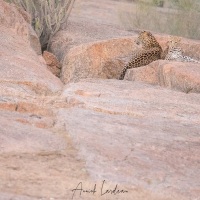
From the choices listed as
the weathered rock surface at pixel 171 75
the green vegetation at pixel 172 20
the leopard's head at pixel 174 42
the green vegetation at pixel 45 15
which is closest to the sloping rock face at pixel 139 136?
the weathered rock surface at pixel 171 75

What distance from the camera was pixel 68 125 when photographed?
15.0 ft

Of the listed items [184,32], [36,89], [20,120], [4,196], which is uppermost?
[4,196]

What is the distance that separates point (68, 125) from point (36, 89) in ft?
4.96

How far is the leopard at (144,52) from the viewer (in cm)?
884

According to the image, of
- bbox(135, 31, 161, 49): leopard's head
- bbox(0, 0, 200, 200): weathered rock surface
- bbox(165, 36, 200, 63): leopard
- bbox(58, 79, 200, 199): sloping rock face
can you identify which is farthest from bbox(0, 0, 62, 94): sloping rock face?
bbox(165, 36, 200, 63): leopard

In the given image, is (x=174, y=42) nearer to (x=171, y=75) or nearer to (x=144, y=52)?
(x=144, y=52)

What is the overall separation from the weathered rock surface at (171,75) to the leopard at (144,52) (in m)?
0.59

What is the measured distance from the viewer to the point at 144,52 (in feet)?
29.7

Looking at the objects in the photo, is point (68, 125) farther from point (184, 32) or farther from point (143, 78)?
point (184, 32)

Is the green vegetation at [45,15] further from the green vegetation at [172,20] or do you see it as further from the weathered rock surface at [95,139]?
the weathered rock surface at [95,139]

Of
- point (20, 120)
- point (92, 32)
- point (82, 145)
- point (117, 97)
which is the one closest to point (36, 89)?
point (117, 97)

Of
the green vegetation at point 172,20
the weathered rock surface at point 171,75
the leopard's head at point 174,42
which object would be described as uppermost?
the weathered rock surface at point 171,75

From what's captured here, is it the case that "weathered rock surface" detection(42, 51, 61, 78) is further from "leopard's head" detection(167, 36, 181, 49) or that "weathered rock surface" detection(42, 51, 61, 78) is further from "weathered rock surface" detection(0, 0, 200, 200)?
"weathered rock surface" detection(0, 0, 200, 200)

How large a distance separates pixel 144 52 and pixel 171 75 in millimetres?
1778
